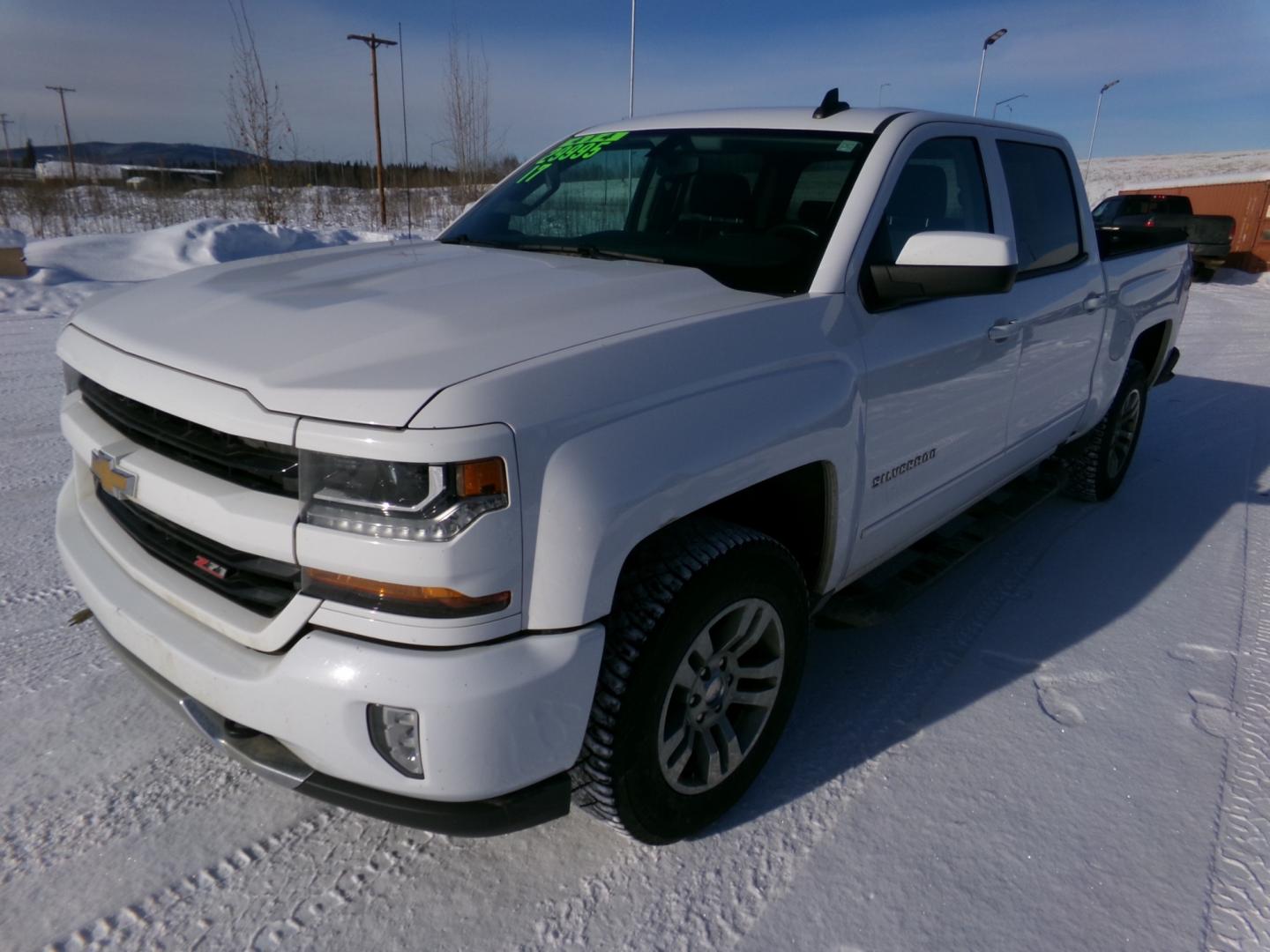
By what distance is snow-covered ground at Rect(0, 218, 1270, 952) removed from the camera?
1894mm

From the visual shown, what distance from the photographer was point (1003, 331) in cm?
288

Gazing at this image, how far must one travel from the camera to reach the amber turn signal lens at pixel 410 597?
5.08 feet

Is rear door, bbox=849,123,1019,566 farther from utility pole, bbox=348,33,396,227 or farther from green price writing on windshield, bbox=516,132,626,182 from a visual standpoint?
utility pole, bbox=348,33,396,227

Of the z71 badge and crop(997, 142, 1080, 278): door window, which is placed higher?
crop(997, 142, 1080, 278): door window

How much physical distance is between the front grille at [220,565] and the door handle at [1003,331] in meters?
2.28

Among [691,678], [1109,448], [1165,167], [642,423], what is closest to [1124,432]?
[1109,448]

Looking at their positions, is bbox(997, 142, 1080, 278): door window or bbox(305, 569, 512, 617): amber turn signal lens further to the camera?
bbox(997, 142, 1080, 278): door window

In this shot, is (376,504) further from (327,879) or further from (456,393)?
(327,879)

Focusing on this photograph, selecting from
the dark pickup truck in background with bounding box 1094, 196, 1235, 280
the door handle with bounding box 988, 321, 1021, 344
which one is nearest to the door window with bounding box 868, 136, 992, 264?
the door handle with bounding box 988, 321, 1021, 344

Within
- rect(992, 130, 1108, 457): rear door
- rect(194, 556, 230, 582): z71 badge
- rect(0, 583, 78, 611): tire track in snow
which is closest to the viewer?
rect(194, 556, 230, 582): z71 badge

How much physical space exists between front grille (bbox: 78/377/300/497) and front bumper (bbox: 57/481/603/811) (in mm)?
303

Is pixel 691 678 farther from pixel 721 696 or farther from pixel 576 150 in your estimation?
pixel 576 150

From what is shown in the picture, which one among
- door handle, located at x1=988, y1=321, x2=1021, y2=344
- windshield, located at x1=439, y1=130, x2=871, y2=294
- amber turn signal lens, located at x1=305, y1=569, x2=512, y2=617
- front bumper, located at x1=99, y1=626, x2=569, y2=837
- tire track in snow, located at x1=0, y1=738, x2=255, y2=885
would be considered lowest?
tire track in snow, located at x1=0, y1=738, x2=255, y2=885

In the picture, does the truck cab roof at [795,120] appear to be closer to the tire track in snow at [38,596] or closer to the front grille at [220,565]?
the front grille at [220,565]
